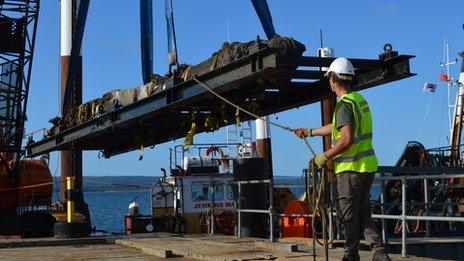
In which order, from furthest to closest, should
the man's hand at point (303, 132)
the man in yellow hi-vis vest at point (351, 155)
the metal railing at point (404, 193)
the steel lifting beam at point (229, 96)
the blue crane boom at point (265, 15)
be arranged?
the blue crane boom at point (265, 15) < the steel lifting beam at point (229, 96) < the metal railing at point (404, 193) < the man's hand at point (303, 132) < the man in yellow hi-vis vest at point (351, 155)

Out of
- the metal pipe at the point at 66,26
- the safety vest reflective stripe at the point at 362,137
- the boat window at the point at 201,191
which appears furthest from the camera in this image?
the metal pipe at the point at 66,26

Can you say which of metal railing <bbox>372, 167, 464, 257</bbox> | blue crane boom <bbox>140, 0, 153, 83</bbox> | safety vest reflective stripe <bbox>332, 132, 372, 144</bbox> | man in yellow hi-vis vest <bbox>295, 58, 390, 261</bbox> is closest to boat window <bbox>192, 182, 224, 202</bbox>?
blue crane boom <bbox>140, 0, 153, 83</bbox>

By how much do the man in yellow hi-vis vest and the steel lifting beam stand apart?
2.64 m

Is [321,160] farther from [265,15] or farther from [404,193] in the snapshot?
[265,15]

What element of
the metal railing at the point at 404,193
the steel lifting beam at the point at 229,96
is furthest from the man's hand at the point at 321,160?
the steel lifting beam at the point at 229,96

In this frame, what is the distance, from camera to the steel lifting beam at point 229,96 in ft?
30.9

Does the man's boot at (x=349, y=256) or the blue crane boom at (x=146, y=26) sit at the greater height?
the blue crane boom at (x=146, y=26)

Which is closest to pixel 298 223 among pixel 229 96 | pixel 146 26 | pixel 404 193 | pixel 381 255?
pixel 229 96

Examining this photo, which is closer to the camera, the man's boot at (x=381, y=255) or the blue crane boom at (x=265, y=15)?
the man's boot at (x=381, y=255)

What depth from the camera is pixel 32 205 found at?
2080cm

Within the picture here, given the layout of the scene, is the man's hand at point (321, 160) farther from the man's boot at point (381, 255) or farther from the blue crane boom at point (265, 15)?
the blue crane boom at point (265, 15)

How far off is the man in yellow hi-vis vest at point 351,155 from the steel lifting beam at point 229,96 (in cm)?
264

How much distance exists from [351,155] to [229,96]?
5367mm

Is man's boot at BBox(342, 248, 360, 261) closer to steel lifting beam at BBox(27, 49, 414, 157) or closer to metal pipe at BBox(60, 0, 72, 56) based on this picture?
steel lifting beam at BBox(27, 49, 414, 157)
